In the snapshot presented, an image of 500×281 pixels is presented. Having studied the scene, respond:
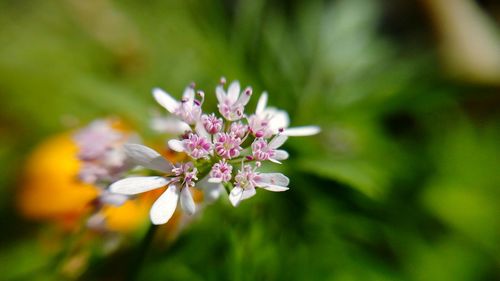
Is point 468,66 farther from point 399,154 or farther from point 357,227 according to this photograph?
point 357,227

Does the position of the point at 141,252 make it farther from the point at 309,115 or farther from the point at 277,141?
the point at 309,115

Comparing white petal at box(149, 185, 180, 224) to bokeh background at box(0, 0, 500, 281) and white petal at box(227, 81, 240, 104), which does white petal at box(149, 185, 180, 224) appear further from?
bokeh background at box(0, 0, 500, 281)

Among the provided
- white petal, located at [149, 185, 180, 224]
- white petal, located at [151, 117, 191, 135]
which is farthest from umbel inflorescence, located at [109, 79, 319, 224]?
white petal, located at [151, 117, 191, 135]

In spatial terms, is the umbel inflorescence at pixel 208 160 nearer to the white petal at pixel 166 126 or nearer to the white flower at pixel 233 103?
the white flower at pixel 233 103

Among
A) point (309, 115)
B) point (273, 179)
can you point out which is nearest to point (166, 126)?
point (273, 179)

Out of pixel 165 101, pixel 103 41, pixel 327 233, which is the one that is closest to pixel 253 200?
pixel 327 233

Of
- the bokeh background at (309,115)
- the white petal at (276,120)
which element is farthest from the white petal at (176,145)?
the bokeh background at (309,115)
